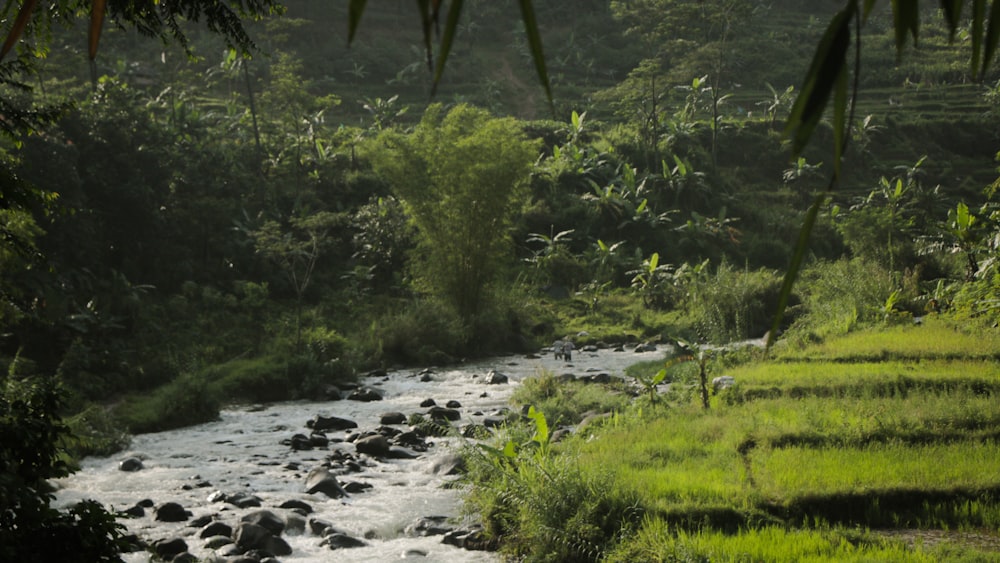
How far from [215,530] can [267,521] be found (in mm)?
394

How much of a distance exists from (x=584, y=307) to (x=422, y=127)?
5.44 metres

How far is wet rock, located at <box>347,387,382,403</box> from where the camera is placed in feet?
43.1

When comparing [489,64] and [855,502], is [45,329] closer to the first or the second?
[855,502]

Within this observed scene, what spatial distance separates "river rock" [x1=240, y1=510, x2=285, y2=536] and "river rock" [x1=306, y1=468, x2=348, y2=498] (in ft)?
3.25

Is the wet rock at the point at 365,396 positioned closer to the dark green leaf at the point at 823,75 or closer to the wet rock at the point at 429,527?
the wet rock at the point at 429,527

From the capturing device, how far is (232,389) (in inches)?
525

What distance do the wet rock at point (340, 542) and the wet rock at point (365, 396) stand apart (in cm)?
603

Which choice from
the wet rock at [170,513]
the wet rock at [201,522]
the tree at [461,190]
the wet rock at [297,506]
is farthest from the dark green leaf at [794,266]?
the tree at [461,190]

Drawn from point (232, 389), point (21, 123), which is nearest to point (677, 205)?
point (232, 389)

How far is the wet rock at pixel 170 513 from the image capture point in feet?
25.2

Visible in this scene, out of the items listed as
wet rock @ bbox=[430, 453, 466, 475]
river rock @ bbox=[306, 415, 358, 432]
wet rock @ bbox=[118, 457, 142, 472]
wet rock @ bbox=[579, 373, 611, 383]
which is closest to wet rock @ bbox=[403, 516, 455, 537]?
wet rock @ bbox=[430, 453, 466, 475]

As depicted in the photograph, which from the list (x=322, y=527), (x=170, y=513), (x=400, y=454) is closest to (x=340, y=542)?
(x=322, y=527)

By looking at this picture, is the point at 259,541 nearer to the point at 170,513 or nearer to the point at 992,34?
the point at 170,513

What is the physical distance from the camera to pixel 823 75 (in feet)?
2.56
